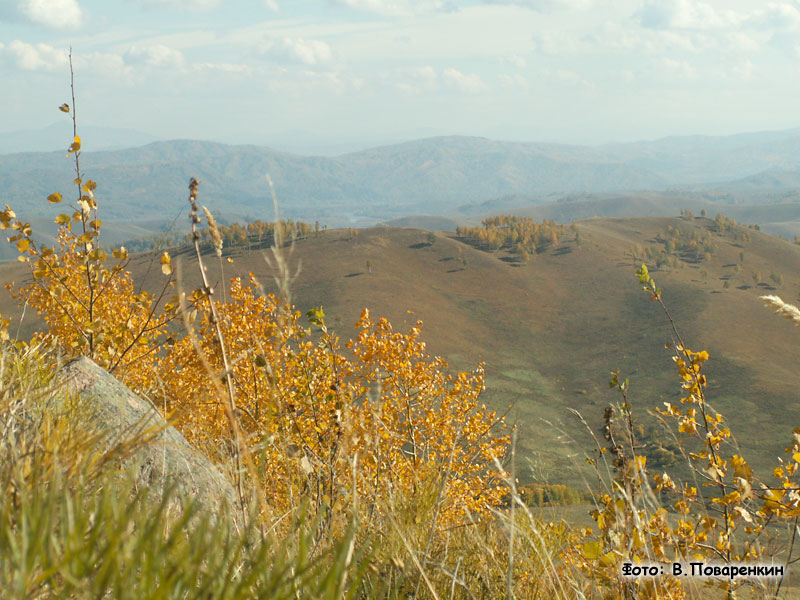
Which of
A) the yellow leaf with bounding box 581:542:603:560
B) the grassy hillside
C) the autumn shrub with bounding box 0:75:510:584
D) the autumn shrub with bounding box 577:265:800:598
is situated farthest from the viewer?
the grassy hillside

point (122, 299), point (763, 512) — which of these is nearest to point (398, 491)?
point (763, 512)

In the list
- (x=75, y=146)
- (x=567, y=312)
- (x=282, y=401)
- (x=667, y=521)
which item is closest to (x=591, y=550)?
(x=667, y=521)

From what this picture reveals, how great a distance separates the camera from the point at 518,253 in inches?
4860

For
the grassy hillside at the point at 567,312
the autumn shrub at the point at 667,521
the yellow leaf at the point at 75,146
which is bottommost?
the grassy hillside at the point at 567,312

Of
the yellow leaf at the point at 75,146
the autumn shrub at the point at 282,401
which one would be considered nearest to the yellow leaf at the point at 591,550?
the autumn shrub at the point at 282,401

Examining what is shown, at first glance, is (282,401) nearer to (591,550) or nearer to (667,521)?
(591,550)

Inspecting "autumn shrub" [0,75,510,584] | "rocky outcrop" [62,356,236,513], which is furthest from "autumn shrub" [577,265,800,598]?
"rocky outcrop" [62,356,236,513]

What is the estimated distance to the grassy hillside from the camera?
67.1m

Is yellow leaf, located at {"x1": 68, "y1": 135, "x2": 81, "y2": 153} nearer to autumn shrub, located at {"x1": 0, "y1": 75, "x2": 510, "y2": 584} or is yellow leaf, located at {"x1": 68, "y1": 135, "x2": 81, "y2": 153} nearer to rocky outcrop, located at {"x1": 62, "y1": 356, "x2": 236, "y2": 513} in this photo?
autumn shrub, located at {"x1": 0, "y1": 75, "x2": 510, "y2": 584}

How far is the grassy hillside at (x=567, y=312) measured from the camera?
67.1 meters

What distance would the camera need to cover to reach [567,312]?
9769 cm

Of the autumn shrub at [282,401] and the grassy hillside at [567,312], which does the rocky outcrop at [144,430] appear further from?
the grassy hillside at [567,312]

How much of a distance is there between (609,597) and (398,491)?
130cm

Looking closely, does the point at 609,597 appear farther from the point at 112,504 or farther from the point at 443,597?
the point at 112,504
